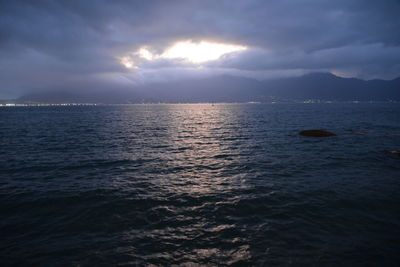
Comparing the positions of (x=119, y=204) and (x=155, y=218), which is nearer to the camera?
(x=155, y=218)

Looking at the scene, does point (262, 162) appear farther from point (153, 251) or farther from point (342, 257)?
point (153, 251)

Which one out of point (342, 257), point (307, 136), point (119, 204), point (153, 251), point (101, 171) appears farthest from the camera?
point (307, 136)

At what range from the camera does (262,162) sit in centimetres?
2645

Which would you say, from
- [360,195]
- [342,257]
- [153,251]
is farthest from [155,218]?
[360,195]

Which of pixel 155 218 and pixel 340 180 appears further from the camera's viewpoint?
pixel 340 180

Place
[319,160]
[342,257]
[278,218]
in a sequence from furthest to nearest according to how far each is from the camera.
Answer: [319,160] → [278,218] → [342,257]

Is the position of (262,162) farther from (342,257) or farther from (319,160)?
(342,257)

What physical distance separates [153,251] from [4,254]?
7011mm

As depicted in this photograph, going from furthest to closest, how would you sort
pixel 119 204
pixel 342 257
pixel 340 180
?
pixel 340 180, pixel 119 204, pixel 342 257

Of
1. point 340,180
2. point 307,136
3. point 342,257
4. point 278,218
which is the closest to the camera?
point 342,257

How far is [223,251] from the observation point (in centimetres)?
1041

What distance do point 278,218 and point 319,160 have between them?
644 inches

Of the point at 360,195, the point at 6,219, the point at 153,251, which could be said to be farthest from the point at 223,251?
the point at 6,219

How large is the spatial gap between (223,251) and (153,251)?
338 cm
